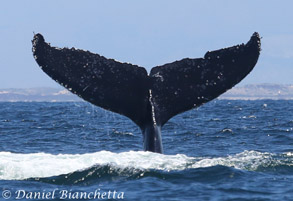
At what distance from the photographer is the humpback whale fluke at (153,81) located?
29.4 ft

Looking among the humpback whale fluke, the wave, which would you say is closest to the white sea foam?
the wave

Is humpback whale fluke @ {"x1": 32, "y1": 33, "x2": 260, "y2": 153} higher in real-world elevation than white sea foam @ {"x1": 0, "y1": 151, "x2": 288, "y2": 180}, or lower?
higher


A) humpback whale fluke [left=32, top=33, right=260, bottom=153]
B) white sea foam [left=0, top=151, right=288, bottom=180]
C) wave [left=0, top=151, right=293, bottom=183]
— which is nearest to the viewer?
humpback whale fluke [left=32, top=33, right=260, bottom=153]

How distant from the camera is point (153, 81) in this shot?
9570 millimetres

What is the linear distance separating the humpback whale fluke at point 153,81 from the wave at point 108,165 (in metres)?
0.33

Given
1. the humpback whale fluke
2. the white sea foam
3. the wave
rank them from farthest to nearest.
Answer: the white sea foam
the wave
the humpback whale fluke

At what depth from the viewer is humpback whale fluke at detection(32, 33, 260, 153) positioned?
8961 mm

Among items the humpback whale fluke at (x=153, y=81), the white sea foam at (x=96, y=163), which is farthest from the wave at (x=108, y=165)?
the humpback whale fluke at (x=153, y=81)

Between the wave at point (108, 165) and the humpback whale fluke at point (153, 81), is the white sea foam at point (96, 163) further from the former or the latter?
the humpback whale fluke at point (153, 81)

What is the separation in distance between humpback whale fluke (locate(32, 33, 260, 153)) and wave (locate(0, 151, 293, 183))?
0.33m

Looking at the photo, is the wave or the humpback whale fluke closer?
the humpback whale fluke

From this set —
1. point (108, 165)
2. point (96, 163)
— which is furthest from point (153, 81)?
point (96, 163)

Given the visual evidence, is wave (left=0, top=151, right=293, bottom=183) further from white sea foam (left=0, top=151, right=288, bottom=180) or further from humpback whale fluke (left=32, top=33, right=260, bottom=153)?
humpback whale fluke (left=32, top=33, right=260, bottom=153)

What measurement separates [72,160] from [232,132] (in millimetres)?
10061
